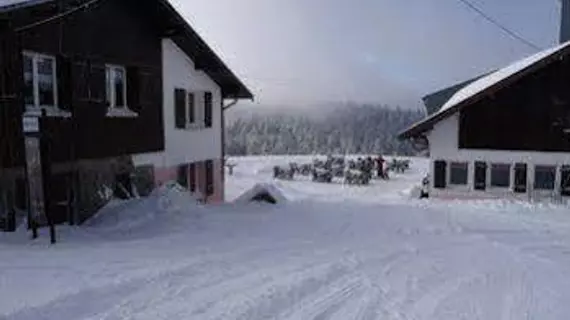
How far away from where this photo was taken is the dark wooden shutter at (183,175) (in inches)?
853

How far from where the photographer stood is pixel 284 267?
1001 centimetres

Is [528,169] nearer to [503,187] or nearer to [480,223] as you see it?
[503,187]

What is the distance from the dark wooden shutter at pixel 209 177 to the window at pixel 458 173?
8.67 metres

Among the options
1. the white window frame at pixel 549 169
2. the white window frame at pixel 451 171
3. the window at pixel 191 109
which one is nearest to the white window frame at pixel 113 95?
the window at pixel 191 109

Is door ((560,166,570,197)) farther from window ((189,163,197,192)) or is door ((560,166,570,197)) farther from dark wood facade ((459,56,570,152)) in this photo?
window ((189,163,197,192))

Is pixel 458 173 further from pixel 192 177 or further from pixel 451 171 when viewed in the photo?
pixel 192 177

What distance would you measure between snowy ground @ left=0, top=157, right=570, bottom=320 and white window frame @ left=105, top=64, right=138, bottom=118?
2415 mm

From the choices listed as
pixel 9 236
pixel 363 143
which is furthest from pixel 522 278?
pixel 363 143

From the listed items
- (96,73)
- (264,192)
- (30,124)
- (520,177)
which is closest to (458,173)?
(520,177)

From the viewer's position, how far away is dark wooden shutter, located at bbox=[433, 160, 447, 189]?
2478cm

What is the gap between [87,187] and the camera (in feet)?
50.8

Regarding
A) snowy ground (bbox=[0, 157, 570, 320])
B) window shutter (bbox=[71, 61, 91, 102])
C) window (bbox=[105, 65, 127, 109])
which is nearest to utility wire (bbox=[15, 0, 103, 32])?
window shutter (bbox=[71, 61, 91, 102])

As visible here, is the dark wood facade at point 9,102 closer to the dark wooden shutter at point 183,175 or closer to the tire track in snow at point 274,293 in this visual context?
the tire track in snow at point 274,293

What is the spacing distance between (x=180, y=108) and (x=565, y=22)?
17.0 meters
